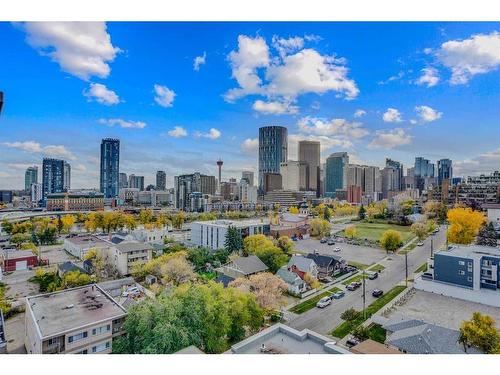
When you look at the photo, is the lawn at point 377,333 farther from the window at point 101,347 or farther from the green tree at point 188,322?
the window at point 101,347

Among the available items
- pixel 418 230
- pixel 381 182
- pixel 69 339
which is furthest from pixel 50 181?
pixel 418 230

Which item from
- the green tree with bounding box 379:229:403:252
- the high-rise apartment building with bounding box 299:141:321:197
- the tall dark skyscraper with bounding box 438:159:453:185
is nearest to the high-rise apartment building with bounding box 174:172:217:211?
the high-rise apartment building with bounding box 299:141:321:197

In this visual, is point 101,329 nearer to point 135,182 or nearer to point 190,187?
point 135,182

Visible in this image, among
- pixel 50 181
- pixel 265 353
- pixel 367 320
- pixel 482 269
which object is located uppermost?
pixel 50 181

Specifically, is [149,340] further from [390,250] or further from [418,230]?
[418,230]

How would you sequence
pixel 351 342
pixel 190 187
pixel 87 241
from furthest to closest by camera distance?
pixel 190 187, pixel 87 241, pixel 351 342

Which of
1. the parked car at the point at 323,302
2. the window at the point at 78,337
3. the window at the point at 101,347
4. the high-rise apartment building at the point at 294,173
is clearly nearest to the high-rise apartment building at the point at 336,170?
the high-rise apartment building at the point at 294,173

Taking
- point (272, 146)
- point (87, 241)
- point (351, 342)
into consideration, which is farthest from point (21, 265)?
point (351, 342)

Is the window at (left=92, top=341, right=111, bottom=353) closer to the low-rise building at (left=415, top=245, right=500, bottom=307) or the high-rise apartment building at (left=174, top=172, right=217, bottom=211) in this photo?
the low-rise building at (left=415, top=245, right=500, bottom=307)
